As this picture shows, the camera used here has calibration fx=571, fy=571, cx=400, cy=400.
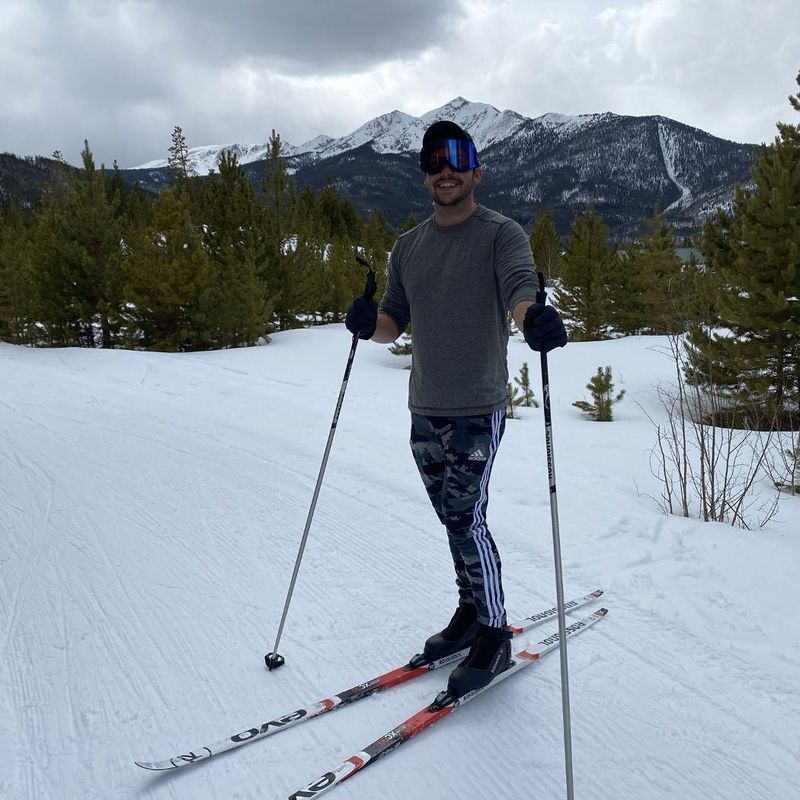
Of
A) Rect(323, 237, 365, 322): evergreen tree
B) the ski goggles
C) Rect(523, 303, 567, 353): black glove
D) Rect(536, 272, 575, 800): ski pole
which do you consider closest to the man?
the ski goggles

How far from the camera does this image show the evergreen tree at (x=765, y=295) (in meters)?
9.54

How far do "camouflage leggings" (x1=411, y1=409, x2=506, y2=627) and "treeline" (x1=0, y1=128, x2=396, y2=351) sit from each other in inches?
554

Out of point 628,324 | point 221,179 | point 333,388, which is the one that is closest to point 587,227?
point 628,324

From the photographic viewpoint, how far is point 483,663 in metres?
2.34

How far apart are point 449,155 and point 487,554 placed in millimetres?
1599

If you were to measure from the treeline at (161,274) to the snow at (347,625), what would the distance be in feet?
32.9

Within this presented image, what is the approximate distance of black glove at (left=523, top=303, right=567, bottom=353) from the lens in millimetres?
A: 1901

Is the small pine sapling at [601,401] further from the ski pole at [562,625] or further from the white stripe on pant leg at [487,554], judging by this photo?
the ski pole at [562,625]

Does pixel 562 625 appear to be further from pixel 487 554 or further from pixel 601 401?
pixel 601 401

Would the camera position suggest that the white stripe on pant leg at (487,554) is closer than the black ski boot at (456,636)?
Yes

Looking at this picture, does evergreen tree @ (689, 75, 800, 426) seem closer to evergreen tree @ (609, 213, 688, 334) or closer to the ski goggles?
the ski goggles

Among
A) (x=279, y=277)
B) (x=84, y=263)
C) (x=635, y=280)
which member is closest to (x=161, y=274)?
(x=84, y=263)

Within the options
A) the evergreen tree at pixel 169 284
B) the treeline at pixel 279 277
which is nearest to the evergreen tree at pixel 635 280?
the treeline at pixel 279 277

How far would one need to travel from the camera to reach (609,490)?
480 cm
